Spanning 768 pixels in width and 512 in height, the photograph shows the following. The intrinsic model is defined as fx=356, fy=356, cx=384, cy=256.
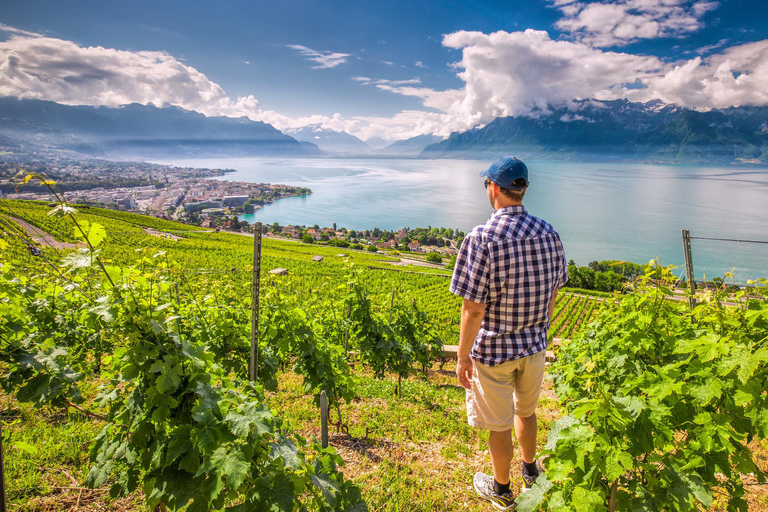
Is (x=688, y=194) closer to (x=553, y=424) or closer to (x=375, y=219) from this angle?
(x=375, y=219)

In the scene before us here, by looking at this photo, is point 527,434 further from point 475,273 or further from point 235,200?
point 235,200

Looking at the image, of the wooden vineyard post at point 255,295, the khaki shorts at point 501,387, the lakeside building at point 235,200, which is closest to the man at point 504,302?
the khaki shorts at point 501,387

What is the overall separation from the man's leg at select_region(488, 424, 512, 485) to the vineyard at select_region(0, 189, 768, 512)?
14.5 inches

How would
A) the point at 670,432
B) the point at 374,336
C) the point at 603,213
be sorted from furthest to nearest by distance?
the point at 603,213 → the point at 374,336 → the point at 670,432

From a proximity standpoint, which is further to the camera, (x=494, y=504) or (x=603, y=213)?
(x=603, y=213)

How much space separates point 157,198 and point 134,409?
134087 millimetres

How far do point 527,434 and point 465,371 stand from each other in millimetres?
763

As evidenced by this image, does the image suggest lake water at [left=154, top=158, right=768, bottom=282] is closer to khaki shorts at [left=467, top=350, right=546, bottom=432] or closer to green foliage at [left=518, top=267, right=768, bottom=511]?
khaki shorts at [left=467, top=350, right=546, bottom=432]

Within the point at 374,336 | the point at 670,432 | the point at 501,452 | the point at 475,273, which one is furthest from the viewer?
the point at 374,336

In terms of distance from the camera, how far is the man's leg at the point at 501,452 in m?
2.57

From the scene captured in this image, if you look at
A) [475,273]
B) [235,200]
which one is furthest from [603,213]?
[475,273]

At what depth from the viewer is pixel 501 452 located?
8.55ft

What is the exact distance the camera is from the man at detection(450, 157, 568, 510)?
7.72 feet

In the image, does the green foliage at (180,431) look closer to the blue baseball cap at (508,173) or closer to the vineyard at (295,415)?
the vineyard at (295,415)
